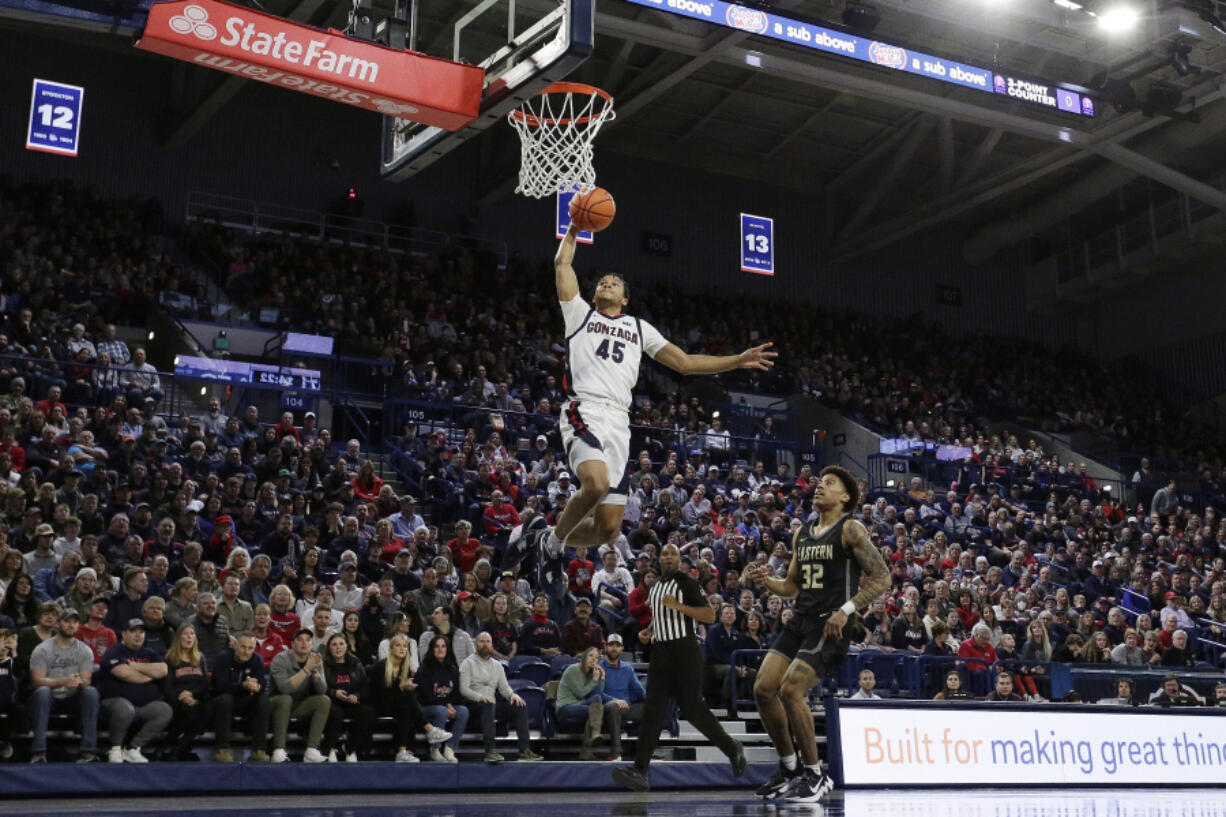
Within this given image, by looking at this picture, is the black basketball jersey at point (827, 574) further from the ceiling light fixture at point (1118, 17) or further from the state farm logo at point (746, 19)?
the ceiling light fixture at point (1118, 17)

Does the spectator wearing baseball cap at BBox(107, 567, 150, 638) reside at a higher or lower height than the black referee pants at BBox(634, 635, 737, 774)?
higher

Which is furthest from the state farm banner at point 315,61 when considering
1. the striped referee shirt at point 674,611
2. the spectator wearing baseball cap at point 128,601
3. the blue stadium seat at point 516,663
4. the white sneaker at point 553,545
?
the blue stadium seat at point 516,663

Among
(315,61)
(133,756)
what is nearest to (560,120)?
(315,61)

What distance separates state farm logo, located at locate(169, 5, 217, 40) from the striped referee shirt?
6175mm

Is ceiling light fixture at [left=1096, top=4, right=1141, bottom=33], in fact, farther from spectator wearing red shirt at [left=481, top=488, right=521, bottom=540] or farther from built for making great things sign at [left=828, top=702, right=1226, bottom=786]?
spectator wearing red shirt at [left=481, top=488, right=521, bottom=540]

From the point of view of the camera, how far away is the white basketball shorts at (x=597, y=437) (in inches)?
297

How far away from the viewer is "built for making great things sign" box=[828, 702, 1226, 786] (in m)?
11.1

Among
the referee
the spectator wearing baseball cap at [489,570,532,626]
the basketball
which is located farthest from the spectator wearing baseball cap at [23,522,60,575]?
the basketball

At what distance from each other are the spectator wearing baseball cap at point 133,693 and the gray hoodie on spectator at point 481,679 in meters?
2.61

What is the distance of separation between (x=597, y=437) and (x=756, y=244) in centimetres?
2012

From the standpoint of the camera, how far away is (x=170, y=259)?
73.8ft

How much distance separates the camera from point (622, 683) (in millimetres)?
12469

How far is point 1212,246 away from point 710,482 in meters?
19.3

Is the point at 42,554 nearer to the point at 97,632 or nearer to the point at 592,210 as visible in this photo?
the point at 97,632
